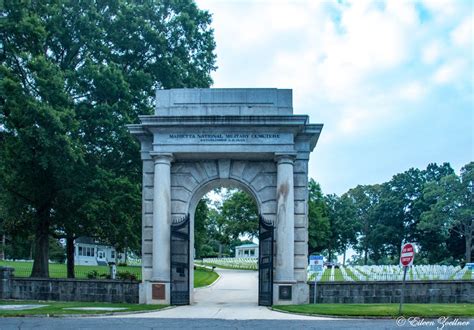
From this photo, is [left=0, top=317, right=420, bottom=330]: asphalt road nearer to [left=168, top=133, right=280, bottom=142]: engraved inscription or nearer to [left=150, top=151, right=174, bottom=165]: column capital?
[left=150, top=151, right=174, bottom=165]: column capital

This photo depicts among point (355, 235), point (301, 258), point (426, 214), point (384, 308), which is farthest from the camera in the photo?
point (355, 235)

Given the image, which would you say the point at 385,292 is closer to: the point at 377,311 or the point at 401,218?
Answer: the point at 377,311

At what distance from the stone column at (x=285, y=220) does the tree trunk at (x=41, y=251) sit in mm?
12491

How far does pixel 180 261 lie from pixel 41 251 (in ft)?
32.0

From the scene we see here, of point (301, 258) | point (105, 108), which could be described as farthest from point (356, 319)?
point (105, 108)

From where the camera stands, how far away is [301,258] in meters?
20.3

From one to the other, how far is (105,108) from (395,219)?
62.2 meters

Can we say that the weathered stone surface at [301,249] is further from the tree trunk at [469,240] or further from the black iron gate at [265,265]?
the tree trunk at [469,240]

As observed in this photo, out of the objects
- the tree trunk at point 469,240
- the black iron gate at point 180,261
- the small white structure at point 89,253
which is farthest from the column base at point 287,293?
the small white structure at point 89,253

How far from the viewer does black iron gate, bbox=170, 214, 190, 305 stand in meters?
20.2

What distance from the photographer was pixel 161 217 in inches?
795

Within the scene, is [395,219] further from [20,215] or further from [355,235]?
[20,215]

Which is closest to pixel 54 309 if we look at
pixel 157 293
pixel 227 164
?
pixel 157 293

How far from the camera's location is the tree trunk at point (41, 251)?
87.6 feet
